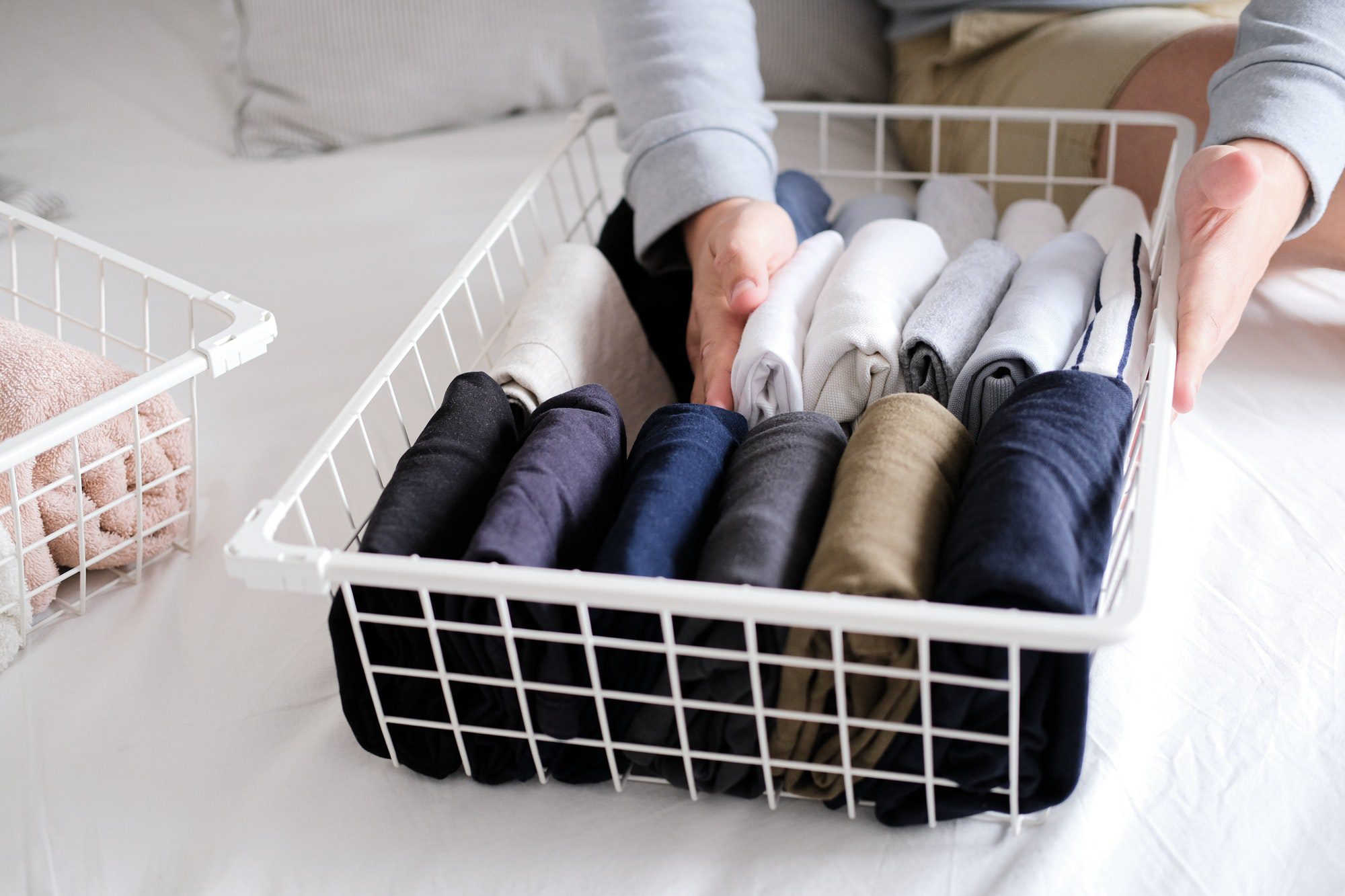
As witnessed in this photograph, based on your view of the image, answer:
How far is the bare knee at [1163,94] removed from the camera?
909 mm

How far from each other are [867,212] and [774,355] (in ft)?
0.99

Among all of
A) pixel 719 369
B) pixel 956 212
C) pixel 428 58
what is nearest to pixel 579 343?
pixel 719 369

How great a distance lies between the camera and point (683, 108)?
0.89 meters

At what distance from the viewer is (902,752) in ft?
1.60

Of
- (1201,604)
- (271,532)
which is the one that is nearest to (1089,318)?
(1201,604)

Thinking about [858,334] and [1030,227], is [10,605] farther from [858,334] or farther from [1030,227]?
[1030,227]

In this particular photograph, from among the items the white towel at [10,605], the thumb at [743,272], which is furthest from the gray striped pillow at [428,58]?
the white towel at [10,605]

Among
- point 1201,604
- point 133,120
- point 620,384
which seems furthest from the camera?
point 133,120

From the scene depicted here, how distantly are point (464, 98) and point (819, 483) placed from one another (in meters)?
0.88

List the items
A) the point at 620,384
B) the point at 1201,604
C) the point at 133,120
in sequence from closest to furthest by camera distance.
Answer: the point at 1201,604 → the point at 620,384 → the point at 133,120

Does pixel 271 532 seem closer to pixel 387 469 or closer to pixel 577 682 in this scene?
pixel 577 682

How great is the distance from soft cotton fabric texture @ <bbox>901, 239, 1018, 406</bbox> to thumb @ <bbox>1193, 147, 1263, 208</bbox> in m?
0.13

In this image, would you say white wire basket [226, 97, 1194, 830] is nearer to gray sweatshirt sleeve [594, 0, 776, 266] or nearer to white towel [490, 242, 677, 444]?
white towel [490, 242, 677, 444]

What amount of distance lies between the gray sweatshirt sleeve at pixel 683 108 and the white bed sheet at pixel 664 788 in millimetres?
295
